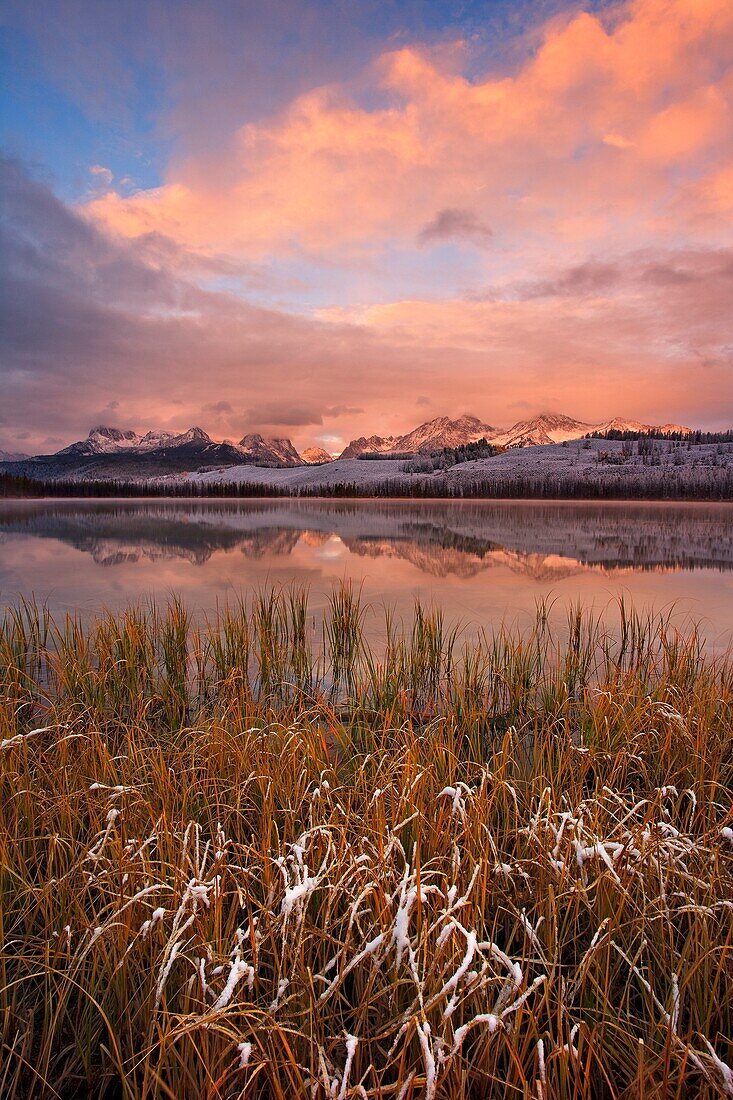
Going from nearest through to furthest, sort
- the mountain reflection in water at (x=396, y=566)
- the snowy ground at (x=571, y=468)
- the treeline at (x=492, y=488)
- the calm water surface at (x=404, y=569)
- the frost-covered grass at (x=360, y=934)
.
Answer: the frost-covered grass at (x=360, y=934)
the calm water surface at (x=404, y=569)
the mountain reflection in water at (x=396, y=566)
the treeline at (x=492, y=488)
the snowy ground at (x=571, y=468)

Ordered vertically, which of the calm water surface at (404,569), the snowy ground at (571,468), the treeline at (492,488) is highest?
the snowy ground at (571,468)

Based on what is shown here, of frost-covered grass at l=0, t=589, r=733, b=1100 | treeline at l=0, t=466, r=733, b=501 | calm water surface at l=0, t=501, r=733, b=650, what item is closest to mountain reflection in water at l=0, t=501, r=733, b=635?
calm water surface at l=0, t=501, r=733, b=650

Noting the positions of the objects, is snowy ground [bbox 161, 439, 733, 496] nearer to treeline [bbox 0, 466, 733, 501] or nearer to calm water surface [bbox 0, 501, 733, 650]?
treeline [bbox 0, 466, 733, 501]

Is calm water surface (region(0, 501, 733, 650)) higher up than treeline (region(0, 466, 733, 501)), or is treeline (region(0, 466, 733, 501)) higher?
treeline (region(0, 466, 733, 501))

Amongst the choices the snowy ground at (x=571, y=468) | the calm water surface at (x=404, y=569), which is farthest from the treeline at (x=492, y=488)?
the calm water surface at (x=404, y=569)

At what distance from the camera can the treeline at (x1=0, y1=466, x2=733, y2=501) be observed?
255 feet

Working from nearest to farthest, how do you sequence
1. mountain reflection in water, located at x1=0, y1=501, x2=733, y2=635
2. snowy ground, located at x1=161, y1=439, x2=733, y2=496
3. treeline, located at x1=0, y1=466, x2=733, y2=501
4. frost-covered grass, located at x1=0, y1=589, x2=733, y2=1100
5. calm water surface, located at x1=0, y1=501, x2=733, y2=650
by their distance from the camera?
frost-covered grass, located at x1=0, y1=589, x2=733, y2=1100 < calm water surface, located at x1=0, y1=501, x2=733, y2=650 < mountain reflection in water, located at x1=0, y1=501, x2=733, y2=635 < treeline, located at x1=0, y1=466, x2=733, y2=501 < snowy ground, located at x1=161, y1=439, x2=733, y2=496

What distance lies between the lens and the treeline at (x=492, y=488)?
77875mm

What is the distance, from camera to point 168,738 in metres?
4.45

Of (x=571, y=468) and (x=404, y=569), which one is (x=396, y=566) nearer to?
(x=404, y=569)

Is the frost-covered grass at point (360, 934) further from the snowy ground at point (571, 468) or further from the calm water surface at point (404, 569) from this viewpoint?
the snowy ground at point (571, 468)

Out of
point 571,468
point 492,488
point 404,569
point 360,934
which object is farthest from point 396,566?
point 571,468

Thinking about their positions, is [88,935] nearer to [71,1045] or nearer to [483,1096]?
[71,1045]

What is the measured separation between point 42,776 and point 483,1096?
115 inches
